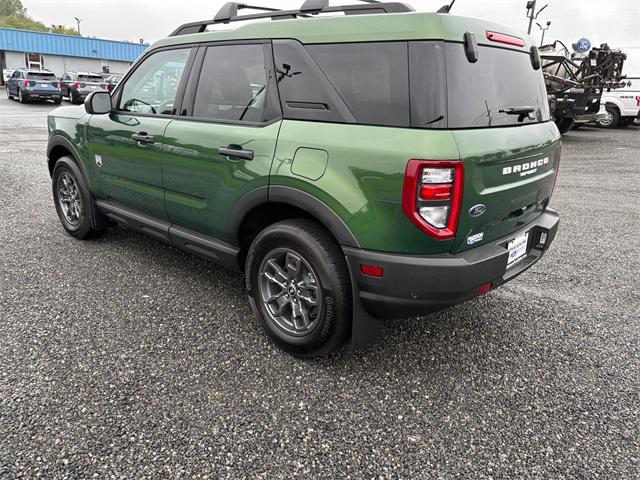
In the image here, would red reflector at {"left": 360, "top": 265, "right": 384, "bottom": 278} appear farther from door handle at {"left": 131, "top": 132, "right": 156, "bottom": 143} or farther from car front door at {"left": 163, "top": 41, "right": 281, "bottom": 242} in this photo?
door handle at {"left": 131, "top": 132, "right": 156, "bottom": 143}

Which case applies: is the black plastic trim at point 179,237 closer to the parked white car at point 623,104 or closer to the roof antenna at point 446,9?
the roof antenna at point 446,9

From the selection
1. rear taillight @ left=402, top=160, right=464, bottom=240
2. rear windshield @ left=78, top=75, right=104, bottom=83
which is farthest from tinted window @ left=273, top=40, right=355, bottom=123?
rear windshield @ left=78, top=75, right=104, bottom=83

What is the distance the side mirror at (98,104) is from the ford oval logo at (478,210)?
3.03 meters

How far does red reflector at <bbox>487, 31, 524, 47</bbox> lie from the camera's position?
2.55 metres

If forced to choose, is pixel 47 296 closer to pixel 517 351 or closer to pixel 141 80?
pixel 141 80

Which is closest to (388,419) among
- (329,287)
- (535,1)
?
(329,287)

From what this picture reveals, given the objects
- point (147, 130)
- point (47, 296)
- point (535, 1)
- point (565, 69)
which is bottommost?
point (47, 296)

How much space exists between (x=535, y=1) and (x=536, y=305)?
92.7ft

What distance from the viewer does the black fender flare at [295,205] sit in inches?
96.7

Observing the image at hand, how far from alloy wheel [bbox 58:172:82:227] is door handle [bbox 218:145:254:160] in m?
2.22

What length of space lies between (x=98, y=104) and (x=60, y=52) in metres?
50.6

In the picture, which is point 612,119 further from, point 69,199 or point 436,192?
point 436,192

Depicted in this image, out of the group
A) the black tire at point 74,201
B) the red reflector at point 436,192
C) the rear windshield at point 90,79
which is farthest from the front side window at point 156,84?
the rear windshield at point 90,79

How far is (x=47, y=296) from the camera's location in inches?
138
